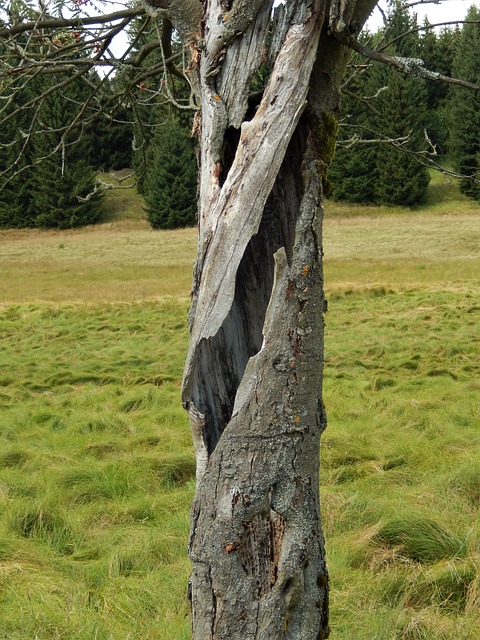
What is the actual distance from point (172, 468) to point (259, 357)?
364cm

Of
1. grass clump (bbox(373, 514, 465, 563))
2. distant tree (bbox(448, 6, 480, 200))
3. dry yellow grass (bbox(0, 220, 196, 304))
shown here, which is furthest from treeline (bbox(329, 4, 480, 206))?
grass clump (bbox(373, 514, 465, 563))

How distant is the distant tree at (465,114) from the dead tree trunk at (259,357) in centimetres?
3499

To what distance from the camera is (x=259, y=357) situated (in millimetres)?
1948

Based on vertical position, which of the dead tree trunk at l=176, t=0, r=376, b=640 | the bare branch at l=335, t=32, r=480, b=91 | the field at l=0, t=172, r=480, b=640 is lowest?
the field at l=0, t=172, r=480, b=640

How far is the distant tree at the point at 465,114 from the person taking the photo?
34669 millimetres

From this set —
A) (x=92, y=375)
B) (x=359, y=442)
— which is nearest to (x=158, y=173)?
(x=92, y=375)

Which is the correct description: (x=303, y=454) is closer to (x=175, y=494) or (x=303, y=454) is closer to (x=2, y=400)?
(x=175, y=494)

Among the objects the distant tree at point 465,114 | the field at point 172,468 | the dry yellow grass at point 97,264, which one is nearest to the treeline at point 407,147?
the distant tree at point 465,114

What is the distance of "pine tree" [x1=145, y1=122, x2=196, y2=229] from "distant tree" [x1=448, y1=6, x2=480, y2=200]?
15.5 meters

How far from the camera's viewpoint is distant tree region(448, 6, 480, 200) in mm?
34669

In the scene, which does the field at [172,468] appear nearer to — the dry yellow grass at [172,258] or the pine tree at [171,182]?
the dry yellow grass at [172,258]

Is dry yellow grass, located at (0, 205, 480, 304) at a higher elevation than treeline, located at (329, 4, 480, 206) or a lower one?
lower

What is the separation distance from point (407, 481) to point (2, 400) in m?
5.41

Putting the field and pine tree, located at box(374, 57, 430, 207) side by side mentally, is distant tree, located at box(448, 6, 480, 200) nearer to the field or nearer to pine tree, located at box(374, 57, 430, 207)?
pine tree, located at box(374, 57, 430, 207)
